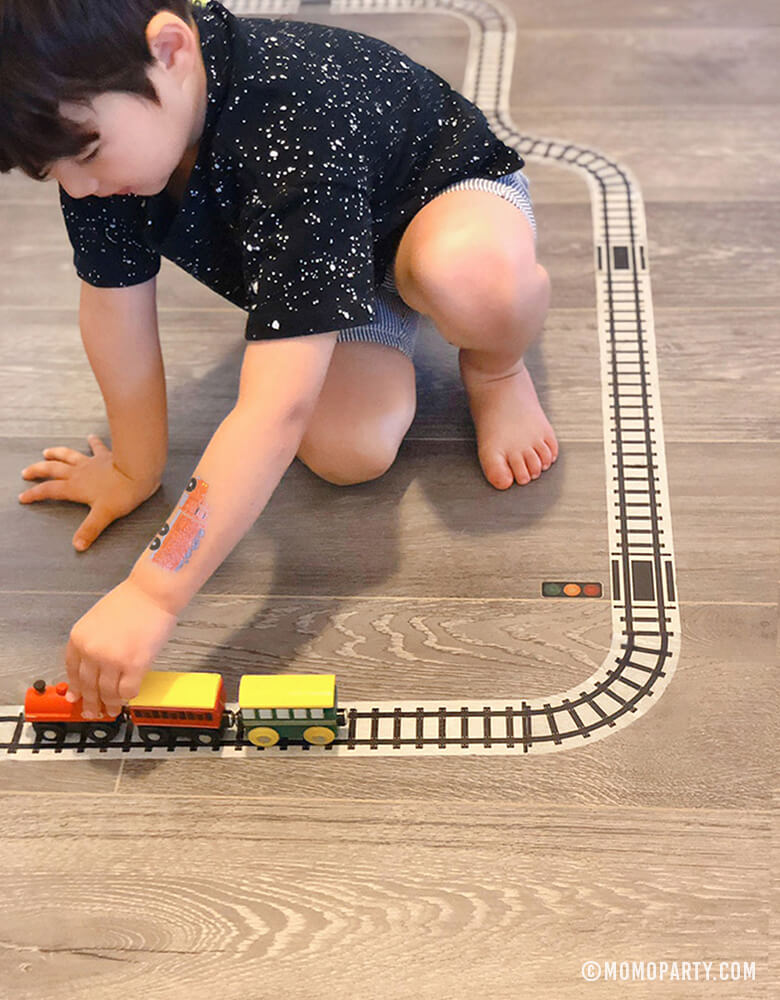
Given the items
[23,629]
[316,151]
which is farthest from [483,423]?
[23,629]

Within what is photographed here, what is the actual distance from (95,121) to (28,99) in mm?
41

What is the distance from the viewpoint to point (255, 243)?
78 centimetres

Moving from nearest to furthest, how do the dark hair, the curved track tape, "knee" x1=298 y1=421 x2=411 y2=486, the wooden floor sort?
the dark hair
the wooden floor
the curved track tape
"knee" x1=298 y1=421 x2=411 y2=486

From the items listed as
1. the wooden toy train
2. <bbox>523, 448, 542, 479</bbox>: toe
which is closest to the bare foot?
<bbox>523, 448, 542, 479</bbox>: toe

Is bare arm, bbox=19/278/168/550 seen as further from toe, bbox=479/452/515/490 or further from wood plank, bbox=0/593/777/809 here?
toe, bbox=479/452/515/490

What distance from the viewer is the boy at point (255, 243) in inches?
27.2

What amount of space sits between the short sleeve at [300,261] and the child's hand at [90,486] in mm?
293

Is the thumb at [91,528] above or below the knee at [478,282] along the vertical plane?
below

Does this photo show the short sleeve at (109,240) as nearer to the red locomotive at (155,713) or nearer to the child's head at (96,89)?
the child's head at (96,89)

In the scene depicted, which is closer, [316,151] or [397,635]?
[316,151]

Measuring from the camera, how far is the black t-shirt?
770 millimetres

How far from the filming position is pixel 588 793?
0.82 meters

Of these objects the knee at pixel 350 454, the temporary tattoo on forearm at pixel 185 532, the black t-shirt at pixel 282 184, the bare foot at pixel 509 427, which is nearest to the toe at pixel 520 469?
the bare foot at pixel 509 427

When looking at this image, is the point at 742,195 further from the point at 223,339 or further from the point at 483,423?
the point at 223,339
